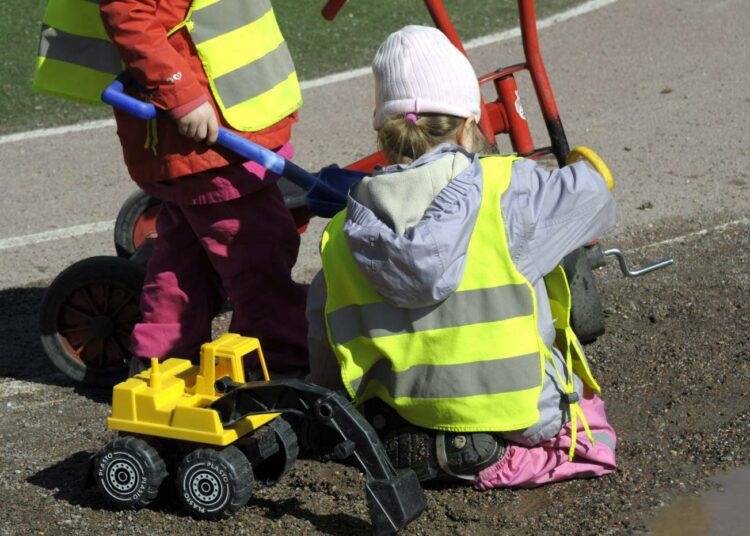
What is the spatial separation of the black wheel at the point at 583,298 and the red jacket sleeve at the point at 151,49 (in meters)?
1.16

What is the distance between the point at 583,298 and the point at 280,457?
106 cm

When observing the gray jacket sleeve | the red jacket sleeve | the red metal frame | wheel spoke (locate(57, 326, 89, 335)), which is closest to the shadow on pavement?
wheel spoke (locate(57, 326, 89, 335))

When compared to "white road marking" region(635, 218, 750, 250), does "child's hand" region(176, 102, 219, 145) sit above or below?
above

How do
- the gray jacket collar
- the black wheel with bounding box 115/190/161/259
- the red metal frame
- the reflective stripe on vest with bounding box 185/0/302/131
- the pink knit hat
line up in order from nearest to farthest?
the gray jacket collar, the pink knit hat, the reflective stripe on vest with bounding box 185/0/302/131, the red metal frame, the black wheel with bounding box 115/190/161/259

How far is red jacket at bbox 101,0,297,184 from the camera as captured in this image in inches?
130

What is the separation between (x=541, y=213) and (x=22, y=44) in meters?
5.96

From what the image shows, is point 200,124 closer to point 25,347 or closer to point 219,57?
point 219,57

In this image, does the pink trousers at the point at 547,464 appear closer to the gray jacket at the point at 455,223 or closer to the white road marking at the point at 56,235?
the gray jacket at the point at 455,223

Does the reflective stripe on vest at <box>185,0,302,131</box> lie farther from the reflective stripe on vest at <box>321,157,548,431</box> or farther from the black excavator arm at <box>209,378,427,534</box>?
the black excavator arm at <box>209,378,427,534</box>

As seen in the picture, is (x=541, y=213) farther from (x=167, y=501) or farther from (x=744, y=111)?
(x=744, y=111)

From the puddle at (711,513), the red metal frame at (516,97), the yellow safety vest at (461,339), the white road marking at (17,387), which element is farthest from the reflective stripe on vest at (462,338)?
the white road marking at (17,387)

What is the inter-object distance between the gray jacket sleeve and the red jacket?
94 centimetres

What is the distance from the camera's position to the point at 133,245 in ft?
15.4

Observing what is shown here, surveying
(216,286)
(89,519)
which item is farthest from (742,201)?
(89,519)
